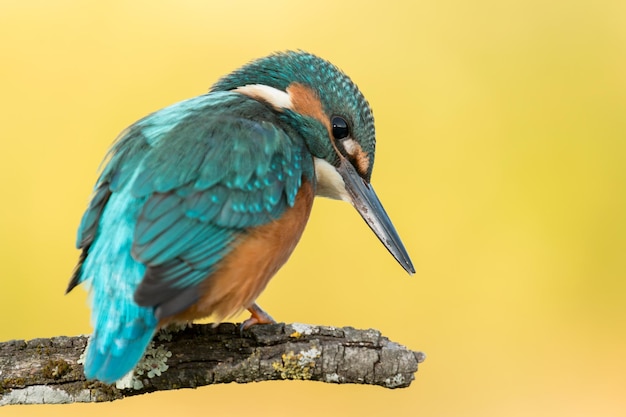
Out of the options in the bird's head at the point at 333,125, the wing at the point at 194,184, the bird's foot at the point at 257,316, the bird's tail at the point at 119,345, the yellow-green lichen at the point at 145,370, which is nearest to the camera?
the bird's tail at the point at 119,345

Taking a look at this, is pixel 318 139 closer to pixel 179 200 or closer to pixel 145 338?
pixel 179 200

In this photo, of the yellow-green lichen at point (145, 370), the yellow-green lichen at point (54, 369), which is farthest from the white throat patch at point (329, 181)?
the yellow-green lichen at point (54, 369)

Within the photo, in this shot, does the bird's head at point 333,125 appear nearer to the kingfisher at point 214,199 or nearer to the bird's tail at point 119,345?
the kingfisher at point 214,199

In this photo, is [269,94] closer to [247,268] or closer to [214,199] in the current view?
[214,199]

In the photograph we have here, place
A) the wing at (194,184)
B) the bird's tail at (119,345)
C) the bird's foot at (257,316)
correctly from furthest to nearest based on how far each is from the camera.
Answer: the bird's foot at (257,316) → the wing at (194,184) → the bird's tail at (119,345)

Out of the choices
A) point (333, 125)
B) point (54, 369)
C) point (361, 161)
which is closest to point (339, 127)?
point (333, 125)

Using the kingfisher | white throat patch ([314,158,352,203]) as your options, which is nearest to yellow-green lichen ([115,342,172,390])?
the kingfisher

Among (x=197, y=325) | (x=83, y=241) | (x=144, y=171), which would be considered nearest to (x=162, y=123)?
(x=144, y=171)
